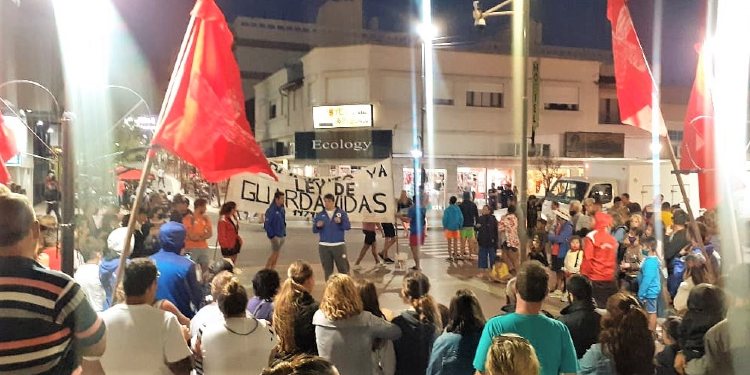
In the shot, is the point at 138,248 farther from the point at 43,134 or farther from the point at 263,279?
the point at 43,134

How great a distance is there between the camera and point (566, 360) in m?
3.50

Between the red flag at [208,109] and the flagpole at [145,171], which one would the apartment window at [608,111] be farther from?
the flagpole at [145,171]

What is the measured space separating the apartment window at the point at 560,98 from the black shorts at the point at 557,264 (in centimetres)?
2611

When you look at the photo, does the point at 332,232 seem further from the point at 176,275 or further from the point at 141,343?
the point at 141,343

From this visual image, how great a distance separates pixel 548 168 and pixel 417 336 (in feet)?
97.4

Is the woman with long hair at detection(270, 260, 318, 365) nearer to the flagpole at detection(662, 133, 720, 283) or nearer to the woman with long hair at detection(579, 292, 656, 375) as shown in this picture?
the woman with long hair at detection(579, 292, 656, 375)

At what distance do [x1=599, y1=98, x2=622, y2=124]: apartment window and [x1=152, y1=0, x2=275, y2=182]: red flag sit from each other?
35.9 meters

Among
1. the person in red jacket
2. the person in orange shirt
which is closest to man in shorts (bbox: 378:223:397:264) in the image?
the person in orange shirt

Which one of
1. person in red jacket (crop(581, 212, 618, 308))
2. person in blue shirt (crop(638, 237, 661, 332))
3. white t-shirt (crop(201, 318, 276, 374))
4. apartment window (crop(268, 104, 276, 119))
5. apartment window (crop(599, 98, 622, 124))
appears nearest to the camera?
white t-shirt (crop(201, 318, 276, 374))

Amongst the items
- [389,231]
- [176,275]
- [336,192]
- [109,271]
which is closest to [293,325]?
[176,275]

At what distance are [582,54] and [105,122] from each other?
35631 mm

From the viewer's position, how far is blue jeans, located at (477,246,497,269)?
13.4 m

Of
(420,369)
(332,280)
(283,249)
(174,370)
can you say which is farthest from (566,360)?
(283,249)

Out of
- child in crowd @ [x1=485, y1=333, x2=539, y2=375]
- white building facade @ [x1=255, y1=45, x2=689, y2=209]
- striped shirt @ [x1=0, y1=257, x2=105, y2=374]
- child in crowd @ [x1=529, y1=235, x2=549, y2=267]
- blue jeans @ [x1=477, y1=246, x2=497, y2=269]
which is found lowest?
blue jeans @ [x1=477, y1=246, x2=497, y2=269]
